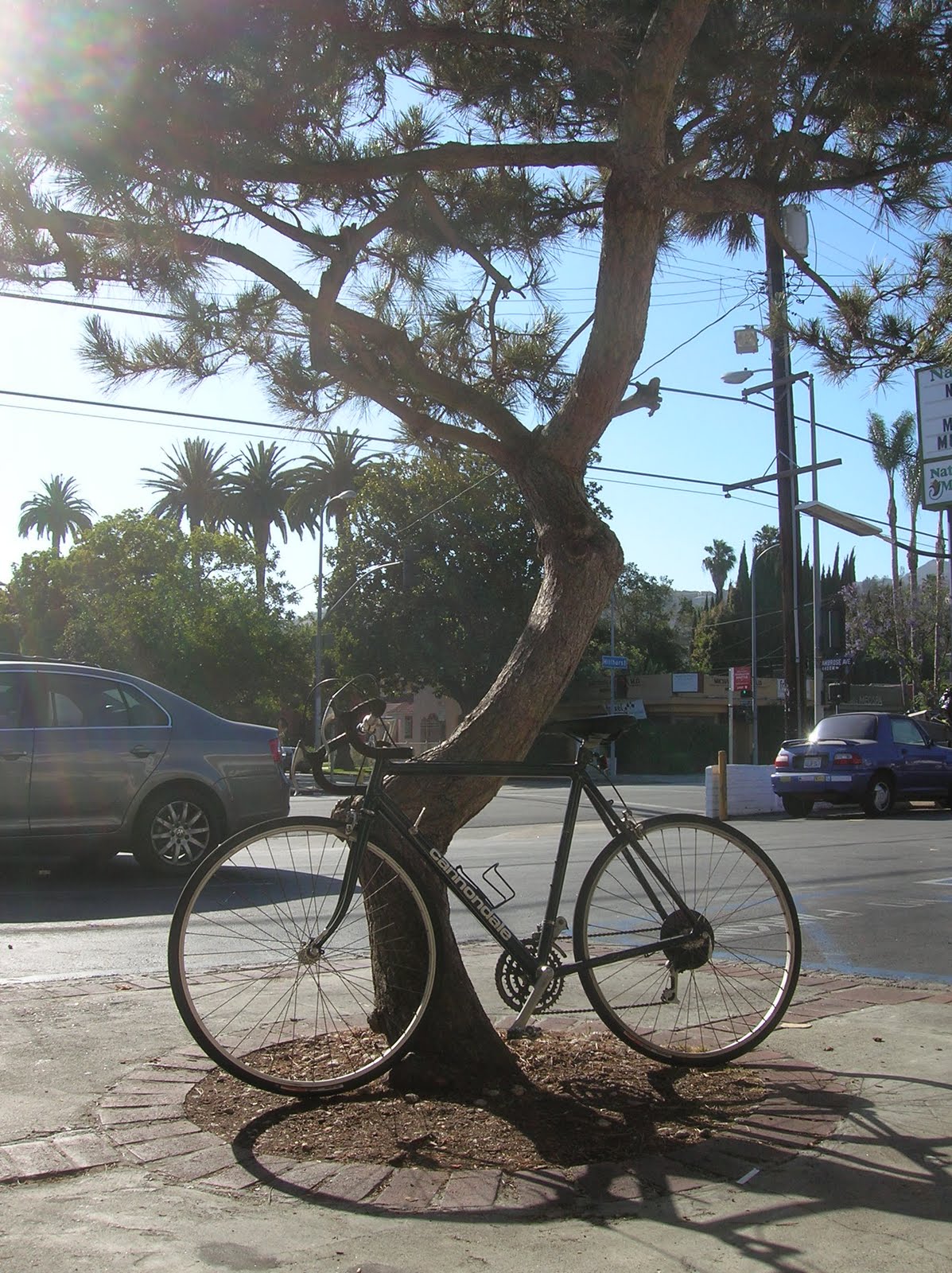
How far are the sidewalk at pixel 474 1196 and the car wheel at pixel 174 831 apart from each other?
4.69m

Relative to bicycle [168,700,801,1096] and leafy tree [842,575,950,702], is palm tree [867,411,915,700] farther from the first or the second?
bicycle [168,700,801,1096]

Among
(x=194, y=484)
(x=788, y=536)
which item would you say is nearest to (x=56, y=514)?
(x=194, y=484)

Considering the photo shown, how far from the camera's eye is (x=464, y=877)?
12.3 feet

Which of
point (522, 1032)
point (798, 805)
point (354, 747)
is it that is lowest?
point (798, 805)

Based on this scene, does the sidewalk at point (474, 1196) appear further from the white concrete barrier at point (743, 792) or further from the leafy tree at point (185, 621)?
the leafy tree at point (185, 621)

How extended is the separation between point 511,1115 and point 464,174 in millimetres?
4342

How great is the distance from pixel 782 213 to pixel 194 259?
2783 mm

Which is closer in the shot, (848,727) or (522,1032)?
(522,1032)

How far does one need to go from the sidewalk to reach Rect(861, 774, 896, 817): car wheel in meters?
14.8

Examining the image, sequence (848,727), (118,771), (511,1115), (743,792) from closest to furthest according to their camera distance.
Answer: (511,1115), (118,771), (848,727), (743,792)

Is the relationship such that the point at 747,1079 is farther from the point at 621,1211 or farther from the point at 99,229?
the point at 99,229

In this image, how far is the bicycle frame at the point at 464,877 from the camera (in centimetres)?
365

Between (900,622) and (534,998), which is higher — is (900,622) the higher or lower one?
the higher one

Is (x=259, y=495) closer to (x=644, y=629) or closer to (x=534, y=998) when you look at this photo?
(x=644, y=629)
